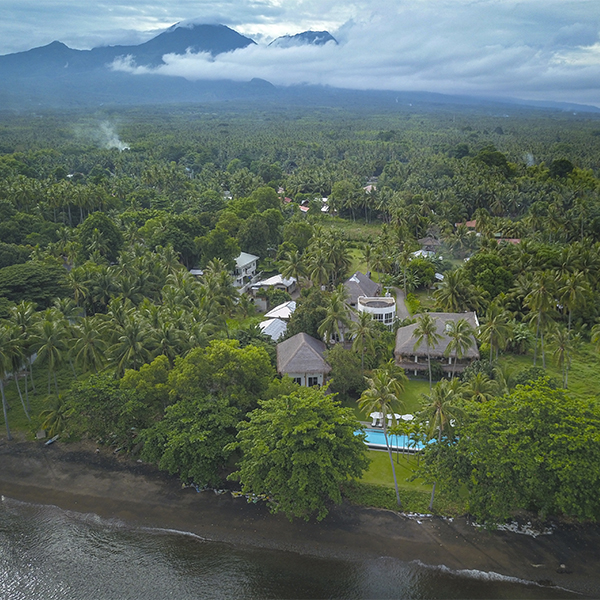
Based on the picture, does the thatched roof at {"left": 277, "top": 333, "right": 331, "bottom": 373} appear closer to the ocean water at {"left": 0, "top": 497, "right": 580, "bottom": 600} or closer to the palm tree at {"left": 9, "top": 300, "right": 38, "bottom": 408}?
the ocean water at {"left": 0, "top": 497, "right": 580, "bottom": 600}

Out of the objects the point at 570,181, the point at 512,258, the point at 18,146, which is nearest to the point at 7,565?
the point at 512,258

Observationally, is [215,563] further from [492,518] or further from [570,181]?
[570,181]

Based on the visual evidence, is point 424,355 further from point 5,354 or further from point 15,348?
point 5,354

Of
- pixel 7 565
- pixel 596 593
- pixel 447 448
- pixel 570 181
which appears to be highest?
pixel 570 181

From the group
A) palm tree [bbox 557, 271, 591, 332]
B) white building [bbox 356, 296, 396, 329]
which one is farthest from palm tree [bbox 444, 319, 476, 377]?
white building [bbox 356, 296, 396, 329]

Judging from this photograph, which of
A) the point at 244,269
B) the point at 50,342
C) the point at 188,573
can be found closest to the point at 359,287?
the point at 244,269

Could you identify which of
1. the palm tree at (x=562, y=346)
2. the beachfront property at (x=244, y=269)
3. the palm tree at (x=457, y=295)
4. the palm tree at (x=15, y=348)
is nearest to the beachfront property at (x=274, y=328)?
the palm tree at (x=457, y=295)

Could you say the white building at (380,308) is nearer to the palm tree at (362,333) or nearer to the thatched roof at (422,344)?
the thatched roof at (422,344)
